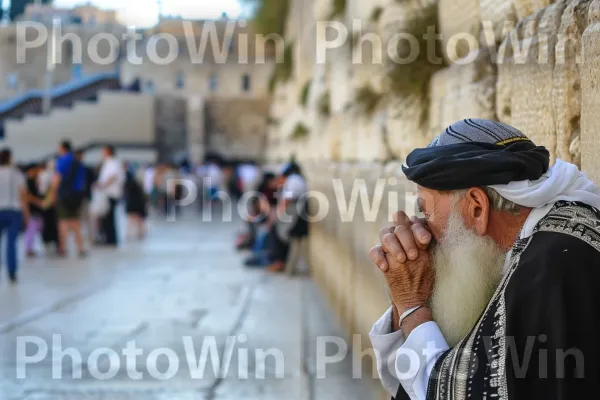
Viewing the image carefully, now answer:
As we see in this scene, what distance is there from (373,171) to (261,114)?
36142mm

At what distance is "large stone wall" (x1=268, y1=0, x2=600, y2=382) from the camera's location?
2.23 m

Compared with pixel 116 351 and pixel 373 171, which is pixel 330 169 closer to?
pixel 373 171

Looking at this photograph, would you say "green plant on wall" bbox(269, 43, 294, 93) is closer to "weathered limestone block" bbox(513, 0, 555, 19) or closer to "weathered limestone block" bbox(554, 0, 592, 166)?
"weathered limestone block" bbox(513, 0, 555, 19)

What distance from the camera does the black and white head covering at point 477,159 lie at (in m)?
1.63

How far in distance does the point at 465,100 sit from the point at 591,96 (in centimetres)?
98

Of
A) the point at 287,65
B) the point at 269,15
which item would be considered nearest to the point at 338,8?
the point at 287,65

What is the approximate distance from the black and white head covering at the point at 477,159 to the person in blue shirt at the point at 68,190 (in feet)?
30.5

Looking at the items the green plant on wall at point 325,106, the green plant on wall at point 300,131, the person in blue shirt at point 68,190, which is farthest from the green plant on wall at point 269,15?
the green plant on wall at point 325,106

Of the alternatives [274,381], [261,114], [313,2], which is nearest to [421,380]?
[274,381]

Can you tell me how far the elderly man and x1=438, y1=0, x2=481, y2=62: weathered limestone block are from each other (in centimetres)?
169

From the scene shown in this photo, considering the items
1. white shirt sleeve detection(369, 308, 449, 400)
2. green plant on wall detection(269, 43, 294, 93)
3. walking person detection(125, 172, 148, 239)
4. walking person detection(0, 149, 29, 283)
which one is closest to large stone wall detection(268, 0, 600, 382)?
white shirt sleeve detection(369, 308, 449, 400)

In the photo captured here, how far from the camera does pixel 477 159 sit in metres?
1.64

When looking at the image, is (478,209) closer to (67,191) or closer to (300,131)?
(67,191)

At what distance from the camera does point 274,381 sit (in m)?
4.33
